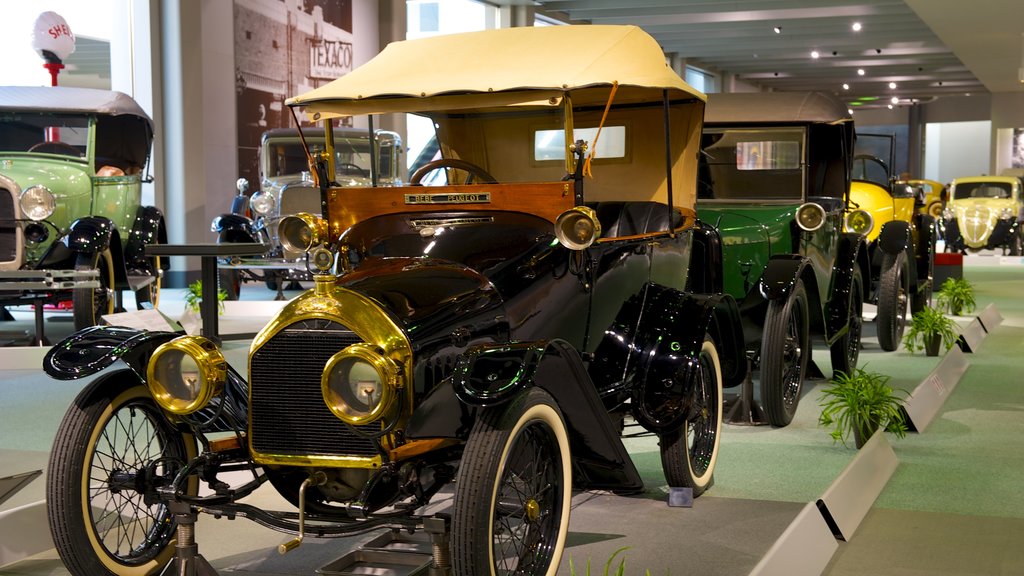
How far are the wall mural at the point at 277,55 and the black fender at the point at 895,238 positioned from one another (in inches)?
337

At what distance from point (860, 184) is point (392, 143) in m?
4.71

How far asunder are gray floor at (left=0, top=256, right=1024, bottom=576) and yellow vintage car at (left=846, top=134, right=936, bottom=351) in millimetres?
2042

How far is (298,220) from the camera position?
3.86 m

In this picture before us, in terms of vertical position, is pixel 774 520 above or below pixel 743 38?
below

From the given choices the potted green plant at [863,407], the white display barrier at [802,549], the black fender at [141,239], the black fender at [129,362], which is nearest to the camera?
the white display barrier at [802,549]

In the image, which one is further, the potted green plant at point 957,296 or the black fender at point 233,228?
the black fender at point 233,228

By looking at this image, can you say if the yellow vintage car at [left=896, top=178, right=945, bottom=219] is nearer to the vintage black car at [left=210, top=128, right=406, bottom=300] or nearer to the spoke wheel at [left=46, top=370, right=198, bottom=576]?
the vintage black car at [left=210, top=128, right=406, bottom=300]

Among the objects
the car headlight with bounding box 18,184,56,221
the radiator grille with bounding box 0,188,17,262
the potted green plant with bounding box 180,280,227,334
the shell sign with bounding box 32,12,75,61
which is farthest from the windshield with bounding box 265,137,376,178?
the radiator grille with bounding box 0,188,17,262

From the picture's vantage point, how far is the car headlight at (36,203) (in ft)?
25.6

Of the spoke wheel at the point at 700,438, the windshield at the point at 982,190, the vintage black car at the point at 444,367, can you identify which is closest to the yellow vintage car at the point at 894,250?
the spoke wheel at the point at 700,438

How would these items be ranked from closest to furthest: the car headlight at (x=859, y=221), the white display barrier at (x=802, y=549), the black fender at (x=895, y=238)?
the white display barrier at (x=802, y=549) → the car headlight at (x=859, y=221) → the black fender at (x=895, y=238)

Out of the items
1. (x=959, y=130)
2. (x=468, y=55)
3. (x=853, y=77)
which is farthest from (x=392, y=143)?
(x=959, y=130)

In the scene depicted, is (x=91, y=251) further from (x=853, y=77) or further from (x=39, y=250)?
(x=853, y=77)

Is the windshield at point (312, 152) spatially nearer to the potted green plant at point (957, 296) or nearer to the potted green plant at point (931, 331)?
the potted green plant at point (957, 296)
